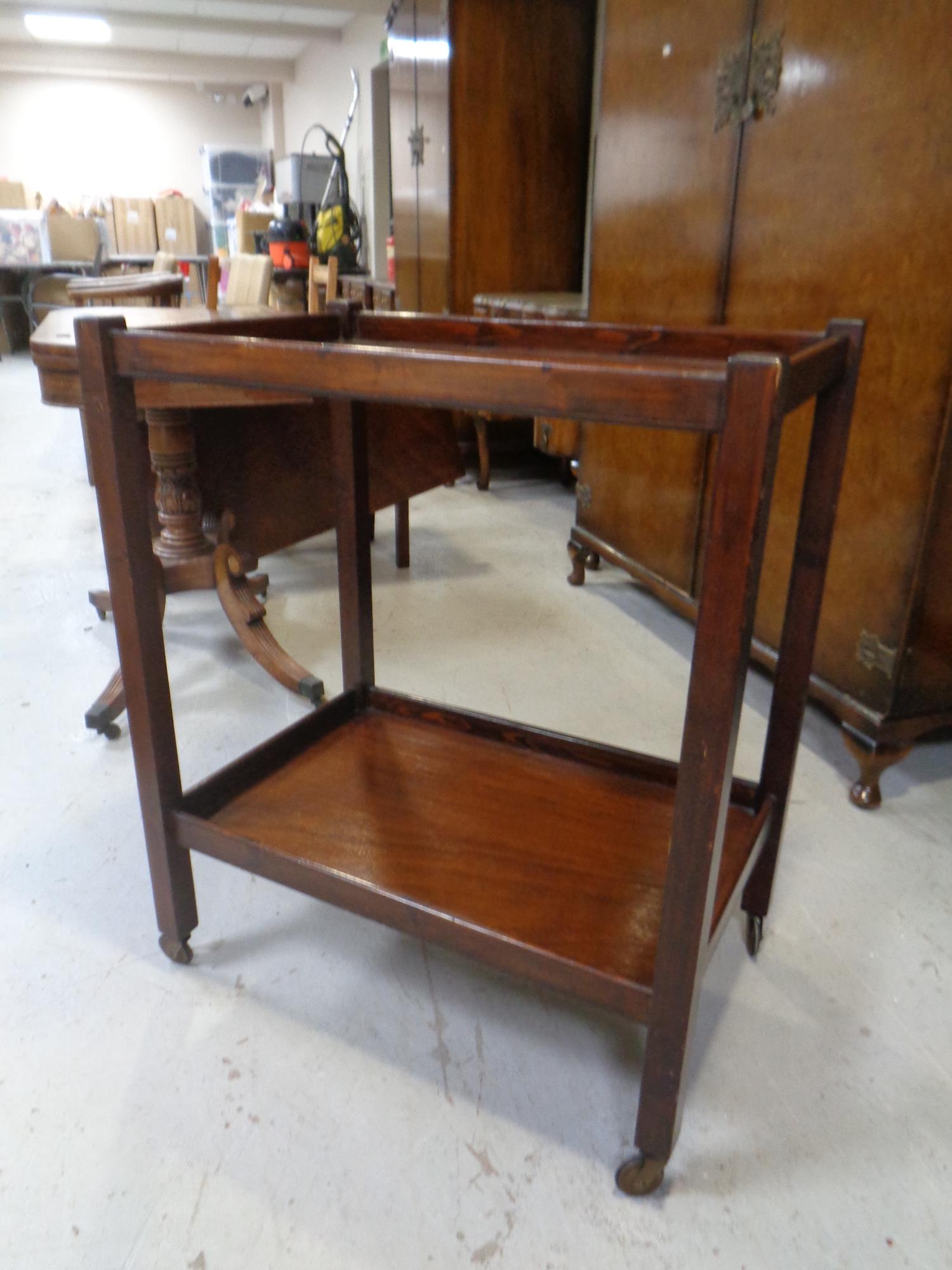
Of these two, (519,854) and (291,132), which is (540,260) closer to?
(519,854)

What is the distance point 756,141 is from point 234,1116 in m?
1.71

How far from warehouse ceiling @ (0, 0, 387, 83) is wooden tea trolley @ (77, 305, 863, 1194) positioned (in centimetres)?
634

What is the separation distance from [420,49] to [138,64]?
25.3ft

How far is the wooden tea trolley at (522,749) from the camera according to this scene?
27.7 inches

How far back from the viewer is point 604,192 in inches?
84.4

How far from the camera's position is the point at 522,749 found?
1285 mm

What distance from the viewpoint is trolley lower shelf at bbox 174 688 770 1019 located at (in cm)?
91

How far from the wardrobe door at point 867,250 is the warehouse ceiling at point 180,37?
5700 mm

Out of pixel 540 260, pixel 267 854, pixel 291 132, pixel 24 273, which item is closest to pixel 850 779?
pixel 267 854

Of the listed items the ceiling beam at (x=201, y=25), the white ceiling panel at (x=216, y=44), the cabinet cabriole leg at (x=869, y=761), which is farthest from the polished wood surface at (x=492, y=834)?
the white ceiling panel at (x=216, y=44)

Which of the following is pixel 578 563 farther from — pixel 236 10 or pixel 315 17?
pixel 236 10

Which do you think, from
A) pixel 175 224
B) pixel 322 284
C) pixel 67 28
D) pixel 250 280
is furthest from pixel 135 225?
pixel 250 280

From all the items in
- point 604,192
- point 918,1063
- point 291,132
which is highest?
point 291,132

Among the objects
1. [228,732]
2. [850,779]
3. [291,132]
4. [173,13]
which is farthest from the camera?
[291,132]
